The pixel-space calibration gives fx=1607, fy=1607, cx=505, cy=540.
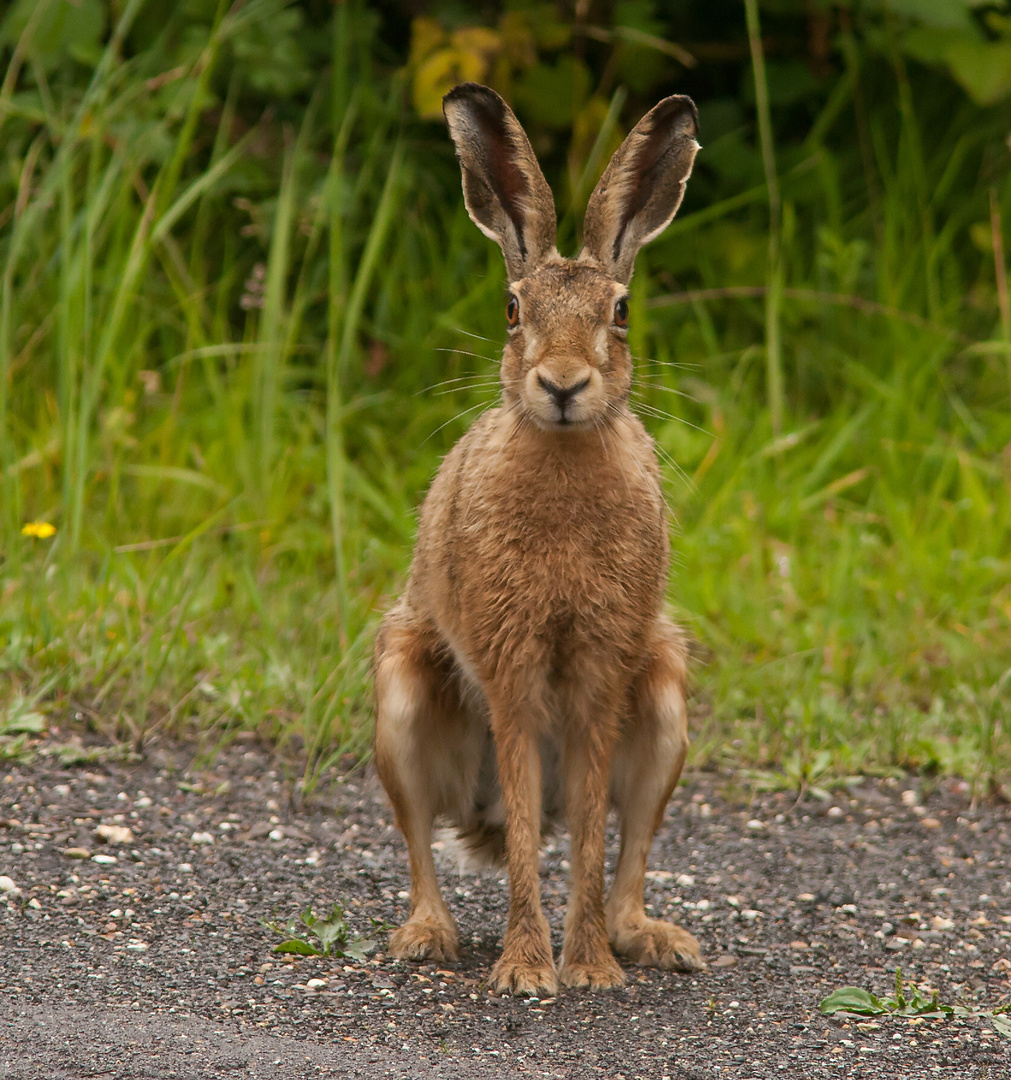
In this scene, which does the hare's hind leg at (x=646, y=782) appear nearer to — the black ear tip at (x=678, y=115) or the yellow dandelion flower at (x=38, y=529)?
the black ear tip at (x=678, y=115)

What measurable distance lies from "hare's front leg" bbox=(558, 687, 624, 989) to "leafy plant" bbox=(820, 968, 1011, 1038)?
1.68 feet

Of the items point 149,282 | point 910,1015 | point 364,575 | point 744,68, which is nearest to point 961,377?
point 744,68

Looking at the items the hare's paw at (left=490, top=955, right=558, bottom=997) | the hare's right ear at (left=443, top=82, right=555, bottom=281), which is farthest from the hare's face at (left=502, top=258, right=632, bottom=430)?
the hare's paw at (left=490, top=955, right=558, bottom=997)

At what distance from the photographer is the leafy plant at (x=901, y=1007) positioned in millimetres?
3506

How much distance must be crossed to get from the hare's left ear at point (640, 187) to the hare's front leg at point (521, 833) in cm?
112

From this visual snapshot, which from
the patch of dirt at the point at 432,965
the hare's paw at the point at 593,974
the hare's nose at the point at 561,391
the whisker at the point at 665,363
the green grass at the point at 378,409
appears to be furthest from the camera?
the green grass at the point at 378,409

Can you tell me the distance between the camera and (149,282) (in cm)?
700

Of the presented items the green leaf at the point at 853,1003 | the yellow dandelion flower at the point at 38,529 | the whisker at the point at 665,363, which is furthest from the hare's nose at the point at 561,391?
the yellow dandelion flower at the point at 38,529

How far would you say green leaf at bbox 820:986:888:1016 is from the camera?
3527 mm

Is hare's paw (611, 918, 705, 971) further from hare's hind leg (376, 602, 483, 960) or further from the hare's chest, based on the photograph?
the hare's chest

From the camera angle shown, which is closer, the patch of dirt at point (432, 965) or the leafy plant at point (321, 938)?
the patch of dirt at point (432, 965)

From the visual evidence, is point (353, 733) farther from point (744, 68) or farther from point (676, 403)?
point (744, 68)

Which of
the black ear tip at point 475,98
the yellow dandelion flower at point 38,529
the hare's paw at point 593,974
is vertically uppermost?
the black ear tip at point 475,98

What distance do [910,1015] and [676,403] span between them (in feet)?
12.5
